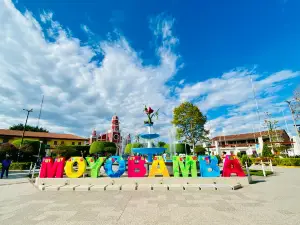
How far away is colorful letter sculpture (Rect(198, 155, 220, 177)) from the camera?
402 inches

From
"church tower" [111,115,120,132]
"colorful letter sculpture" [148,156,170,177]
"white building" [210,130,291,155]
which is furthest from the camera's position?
"church tower" [111,115,120,132]

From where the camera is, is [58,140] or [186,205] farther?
[58,140]

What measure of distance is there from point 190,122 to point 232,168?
25450mm

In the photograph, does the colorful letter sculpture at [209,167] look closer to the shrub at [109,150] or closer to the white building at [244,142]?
the shrub at [109,150]

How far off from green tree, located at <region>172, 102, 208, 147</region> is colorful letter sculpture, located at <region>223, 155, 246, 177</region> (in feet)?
82.4

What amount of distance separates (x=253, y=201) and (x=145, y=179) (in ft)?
17.9

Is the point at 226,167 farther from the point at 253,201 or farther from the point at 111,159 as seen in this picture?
the point at 111,159

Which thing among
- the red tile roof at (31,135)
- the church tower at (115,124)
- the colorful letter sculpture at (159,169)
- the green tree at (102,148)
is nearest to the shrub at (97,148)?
the green tree at (102,148)

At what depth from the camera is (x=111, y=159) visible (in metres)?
11.0

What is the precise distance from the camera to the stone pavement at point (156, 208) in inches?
193

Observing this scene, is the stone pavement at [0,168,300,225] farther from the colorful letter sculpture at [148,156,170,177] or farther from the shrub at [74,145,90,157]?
the shrub at [74,145,90,157]

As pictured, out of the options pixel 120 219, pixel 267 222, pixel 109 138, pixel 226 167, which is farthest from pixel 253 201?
pixel 109 138

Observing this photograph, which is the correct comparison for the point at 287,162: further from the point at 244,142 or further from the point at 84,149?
the point at 84,149

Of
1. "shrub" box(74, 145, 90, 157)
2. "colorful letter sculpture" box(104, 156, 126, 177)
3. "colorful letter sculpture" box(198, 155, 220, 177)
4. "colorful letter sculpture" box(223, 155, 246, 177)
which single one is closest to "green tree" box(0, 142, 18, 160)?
"shrub" box(74, 145, 90, 157)
